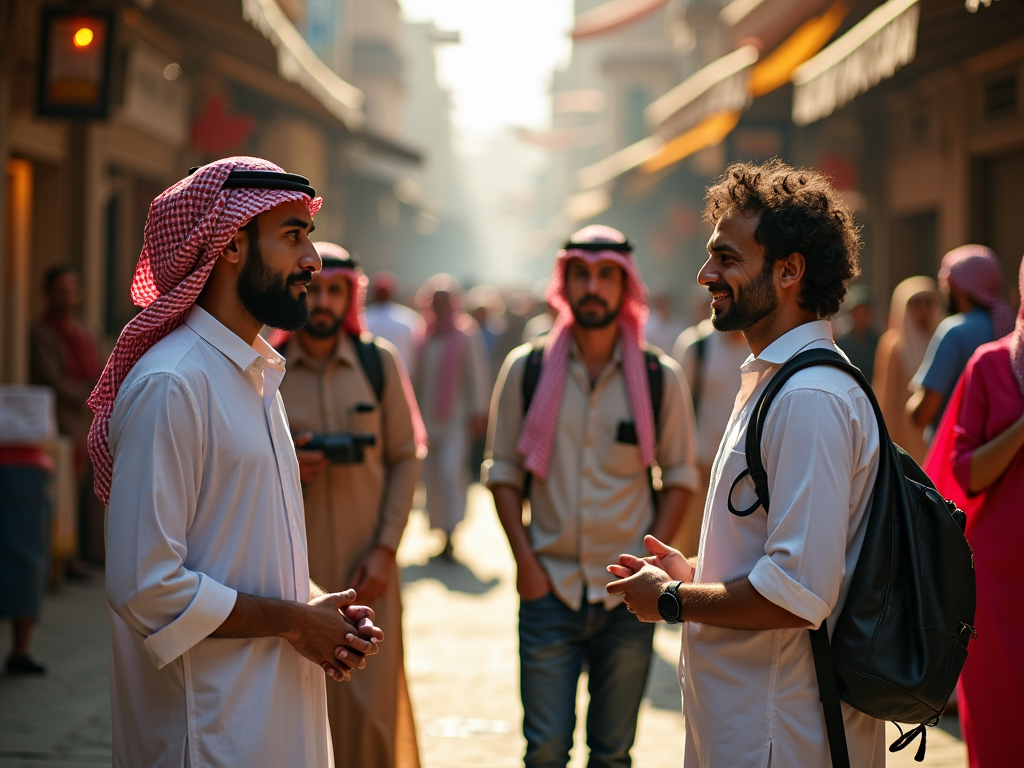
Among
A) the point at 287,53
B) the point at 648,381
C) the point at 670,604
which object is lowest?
the point at 670,604

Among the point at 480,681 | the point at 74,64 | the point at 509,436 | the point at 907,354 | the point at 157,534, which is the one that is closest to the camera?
the point at 157,534

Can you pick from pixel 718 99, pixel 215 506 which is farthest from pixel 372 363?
pixel 718 99

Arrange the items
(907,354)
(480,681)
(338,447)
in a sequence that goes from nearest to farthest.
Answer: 1. (338,447)
2. (480,681)
3. (907,354)

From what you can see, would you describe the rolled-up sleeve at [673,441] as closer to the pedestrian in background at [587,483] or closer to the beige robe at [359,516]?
the pedestrian in background at [587,483]

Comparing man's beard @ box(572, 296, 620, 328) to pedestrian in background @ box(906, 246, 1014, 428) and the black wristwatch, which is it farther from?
pedestrian in background @ box(906, 246, 1014, 428)

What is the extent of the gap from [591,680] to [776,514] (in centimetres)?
169

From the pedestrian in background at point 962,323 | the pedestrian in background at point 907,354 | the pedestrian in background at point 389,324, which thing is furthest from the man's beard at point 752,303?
the pedestrian in background at point 389,324

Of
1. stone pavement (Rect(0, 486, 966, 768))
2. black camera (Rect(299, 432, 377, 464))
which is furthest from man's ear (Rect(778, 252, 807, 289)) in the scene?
stone pavement (Rect(0, 486, 966, 768))

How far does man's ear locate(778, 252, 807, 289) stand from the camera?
2.68 metres

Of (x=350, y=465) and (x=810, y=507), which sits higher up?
(x=810, y=507)

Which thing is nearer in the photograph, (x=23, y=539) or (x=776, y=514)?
(x=776, y=514)

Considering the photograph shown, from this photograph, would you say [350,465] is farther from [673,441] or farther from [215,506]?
[215,506]

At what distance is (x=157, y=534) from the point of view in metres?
2.35

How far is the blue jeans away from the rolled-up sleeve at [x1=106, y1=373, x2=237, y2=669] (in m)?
1.71
